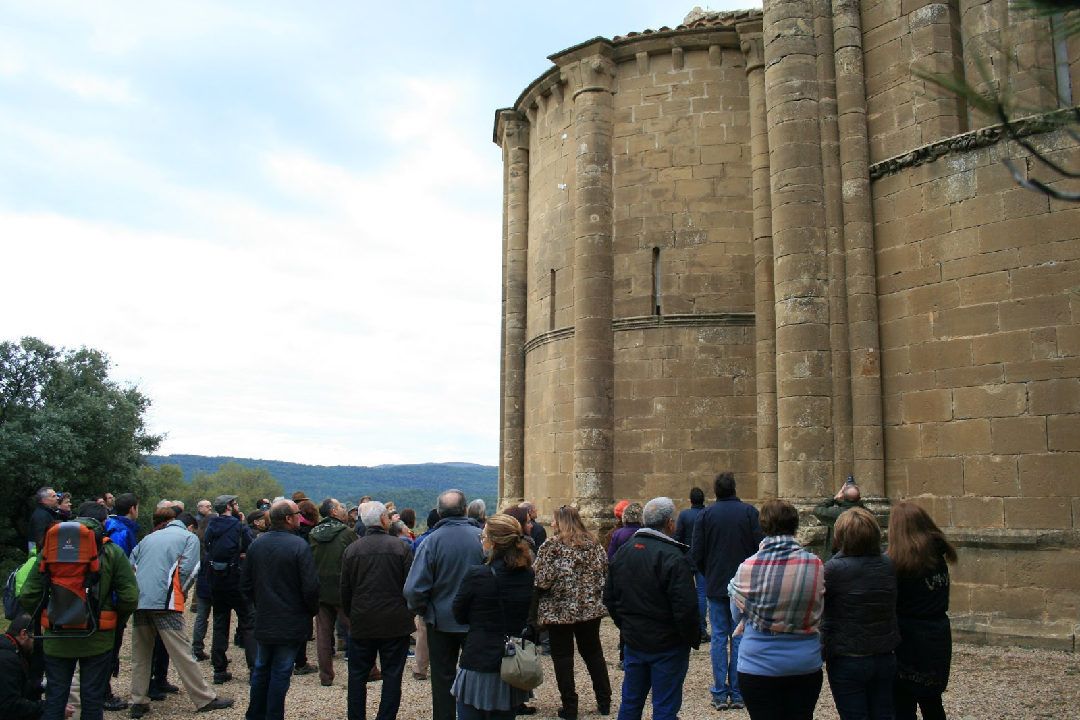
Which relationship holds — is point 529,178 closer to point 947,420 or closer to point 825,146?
point 825,146

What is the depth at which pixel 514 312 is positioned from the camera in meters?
20.0

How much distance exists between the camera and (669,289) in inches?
620

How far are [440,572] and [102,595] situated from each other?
2.48 meters

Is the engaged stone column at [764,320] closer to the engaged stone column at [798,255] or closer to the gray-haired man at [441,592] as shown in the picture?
the engaged stone column at [798,255]

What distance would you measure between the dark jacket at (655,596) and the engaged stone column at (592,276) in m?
9.06

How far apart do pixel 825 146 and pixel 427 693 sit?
9.12 metres

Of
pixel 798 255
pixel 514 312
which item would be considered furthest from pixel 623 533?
pixel 514 312

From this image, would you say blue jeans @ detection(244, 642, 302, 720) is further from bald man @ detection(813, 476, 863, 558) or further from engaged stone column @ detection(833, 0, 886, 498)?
engaged stone column @ detection(833, 0, 886, 498)

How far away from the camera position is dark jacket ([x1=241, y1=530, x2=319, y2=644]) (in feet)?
22.8

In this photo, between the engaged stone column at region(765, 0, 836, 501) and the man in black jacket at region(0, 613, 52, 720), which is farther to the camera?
the engaged stone column at region(765, 0, 836, 501)

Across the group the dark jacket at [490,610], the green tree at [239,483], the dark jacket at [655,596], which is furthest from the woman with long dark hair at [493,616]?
the green tree at [239,483]

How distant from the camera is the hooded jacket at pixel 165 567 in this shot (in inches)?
326

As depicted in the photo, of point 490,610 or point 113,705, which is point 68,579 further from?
point 490,610

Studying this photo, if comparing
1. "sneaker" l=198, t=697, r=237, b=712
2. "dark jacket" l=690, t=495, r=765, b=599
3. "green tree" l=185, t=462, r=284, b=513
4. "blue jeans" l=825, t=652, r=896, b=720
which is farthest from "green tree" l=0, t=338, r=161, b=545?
"green tree" l=185, t=462, r=284, b=513
